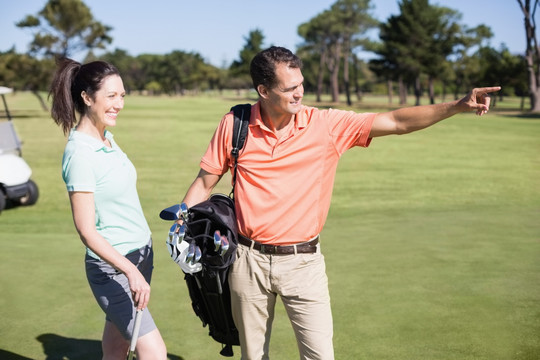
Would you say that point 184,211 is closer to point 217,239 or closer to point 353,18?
point 217,239

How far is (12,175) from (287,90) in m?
8.47

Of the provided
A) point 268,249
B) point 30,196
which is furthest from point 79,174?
point 30,196

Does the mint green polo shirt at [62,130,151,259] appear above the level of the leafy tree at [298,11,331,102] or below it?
below

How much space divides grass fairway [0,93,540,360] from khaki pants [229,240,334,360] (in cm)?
119

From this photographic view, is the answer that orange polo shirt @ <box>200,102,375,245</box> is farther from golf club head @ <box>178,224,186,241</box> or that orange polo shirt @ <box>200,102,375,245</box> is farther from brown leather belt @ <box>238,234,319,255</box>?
golf club head @ <box>178,224,186,241</box>

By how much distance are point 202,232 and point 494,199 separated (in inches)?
362

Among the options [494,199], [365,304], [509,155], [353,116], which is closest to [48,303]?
[365,304]

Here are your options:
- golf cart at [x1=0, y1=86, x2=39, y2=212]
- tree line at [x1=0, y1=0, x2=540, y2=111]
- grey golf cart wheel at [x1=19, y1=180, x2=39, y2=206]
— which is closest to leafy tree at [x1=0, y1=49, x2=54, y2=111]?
tree line at [x1=0, y1=0, x2=540, y2=111]

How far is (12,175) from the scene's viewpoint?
10125 millimetres

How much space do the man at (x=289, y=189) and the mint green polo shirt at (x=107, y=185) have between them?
20.4 inches

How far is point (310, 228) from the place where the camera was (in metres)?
2.95

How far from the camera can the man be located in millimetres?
2920

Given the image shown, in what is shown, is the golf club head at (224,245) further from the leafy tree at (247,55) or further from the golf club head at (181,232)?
the leafy tree at (247,55)

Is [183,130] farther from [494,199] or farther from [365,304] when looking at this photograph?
[365,304]
